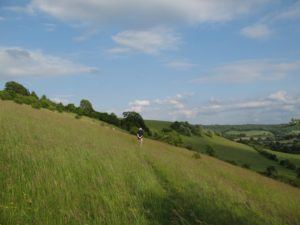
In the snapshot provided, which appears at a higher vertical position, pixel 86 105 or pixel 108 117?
pixel 86 105

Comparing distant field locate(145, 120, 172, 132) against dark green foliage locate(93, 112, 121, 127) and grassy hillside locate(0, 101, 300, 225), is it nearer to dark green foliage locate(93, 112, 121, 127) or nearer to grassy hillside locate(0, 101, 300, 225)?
dark green foliage locate(93, 112, 121, 127)

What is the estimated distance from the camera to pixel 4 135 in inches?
422

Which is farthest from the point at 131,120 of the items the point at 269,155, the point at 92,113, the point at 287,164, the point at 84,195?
the point at 84,195

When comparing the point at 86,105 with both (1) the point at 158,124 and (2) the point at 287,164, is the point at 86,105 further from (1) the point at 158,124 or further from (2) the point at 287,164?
(2) the point at 287,164

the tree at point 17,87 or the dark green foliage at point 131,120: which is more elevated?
the tree at point 17,87

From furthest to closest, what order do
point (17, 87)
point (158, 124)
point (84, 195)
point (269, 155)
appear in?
point (158, 124) < point (269, 155) < point (17, 87) < point (84, 195)

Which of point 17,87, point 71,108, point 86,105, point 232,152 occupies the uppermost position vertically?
point 17,87

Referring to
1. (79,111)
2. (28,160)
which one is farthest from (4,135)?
(79,111)

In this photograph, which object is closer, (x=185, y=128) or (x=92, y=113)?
(x=92, y=113)

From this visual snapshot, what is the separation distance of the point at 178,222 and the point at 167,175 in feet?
23.4

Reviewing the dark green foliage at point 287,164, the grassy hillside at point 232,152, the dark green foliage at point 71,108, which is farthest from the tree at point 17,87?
the dark green foliage at point 287,164

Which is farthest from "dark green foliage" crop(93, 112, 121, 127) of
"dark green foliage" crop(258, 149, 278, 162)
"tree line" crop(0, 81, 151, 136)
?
"dark green foliage" crop(258, 149, 278, 162)

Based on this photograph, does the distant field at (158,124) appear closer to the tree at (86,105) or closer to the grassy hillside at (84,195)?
the tree at (86,105)

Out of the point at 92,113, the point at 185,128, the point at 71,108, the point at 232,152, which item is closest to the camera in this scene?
the point at 71,108
